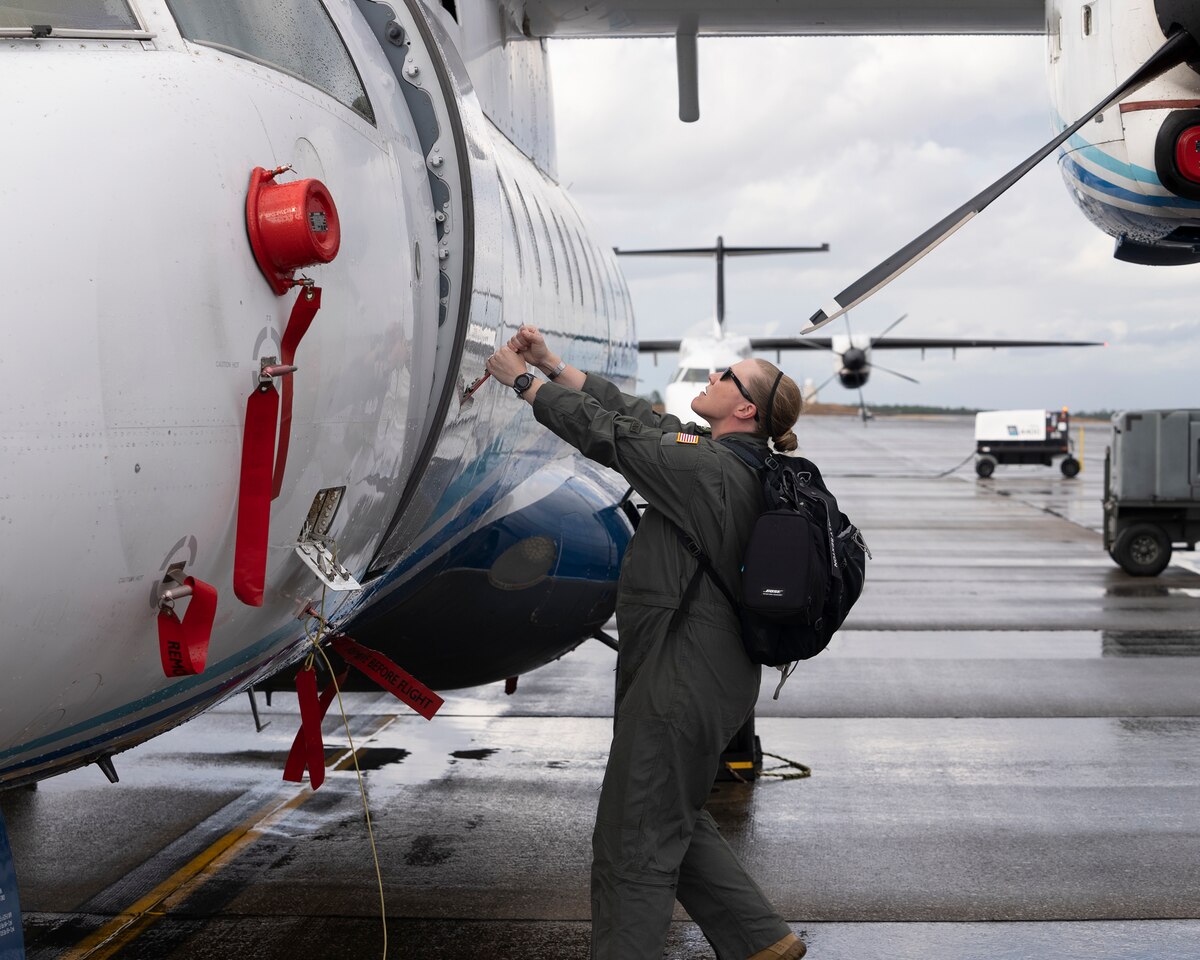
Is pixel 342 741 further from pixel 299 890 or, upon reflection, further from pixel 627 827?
pixel 627 827

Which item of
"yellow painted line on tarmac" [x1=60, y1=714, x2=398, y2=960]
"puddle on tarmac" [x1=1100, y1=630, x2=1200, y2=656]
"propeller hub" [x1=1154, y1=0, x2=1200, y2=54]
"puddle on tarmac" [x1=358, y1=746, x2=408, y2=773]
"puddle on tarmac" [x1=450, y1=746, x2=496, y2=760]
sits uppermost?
"propeller hub" [x1=1154, y1=0, x2=1200, y2=54]

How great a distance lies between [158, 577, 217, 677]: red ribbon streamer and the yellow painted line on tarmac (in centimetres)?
175

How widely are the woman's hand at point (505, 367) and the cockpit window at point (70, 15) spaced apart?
1.55 metres

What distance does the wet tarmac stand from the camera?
5.12 m

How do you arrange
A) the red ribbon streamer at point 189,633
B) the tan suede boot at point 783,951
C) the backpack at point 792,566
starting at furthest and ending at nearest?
the tan suede boot at point 783,951 < the backpack at point 792,566 < the red ribbon streamer at point 189,633

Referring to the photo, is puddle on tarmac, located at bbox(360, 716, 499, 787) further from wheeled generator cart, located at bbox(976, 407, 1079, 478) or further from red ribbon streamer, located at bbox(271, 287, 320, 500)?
wheeled generator cart, located at bbox(976, 407, 1079, 478)

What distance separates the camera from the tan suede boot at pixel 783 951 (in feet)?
13.5

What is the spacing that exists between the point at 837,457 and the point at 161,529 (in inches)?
1575

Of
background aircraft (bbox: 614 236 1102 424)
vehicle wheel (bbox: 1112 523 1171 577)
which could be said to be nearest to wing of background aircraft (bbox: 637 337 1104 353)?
background aircraft (bbox: 614 236 1102 424)

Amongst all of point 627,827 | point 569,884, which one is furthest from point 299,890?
point 627,827

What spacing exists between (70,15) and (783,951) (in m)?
3.12

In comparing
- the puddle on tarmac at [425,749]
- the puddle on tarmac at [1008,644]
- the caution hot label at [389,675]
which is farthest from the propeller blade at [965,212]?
the puddle on tarmac at [1008,644]

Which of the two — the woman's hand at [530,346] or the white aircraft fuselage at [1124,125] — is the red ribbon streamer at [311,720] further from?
the white aircraft fuselage at [1124,125]

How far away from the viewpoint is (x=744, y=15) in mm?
7945
